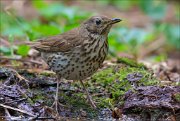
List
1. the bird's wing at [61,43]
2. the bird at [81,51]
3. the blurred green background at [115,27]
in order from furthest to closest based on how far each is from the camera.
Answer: the blurred green background at [115,27], the bird's wing at [61,43], the bird at [81,51]

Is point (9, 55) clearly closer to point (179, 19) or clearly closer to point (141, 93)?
point (141, 93)

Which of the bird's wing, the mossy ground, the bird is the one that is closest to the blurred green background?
the bird's wing

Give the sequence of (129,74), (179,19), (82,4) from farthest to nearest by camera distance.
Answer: (82,4), (179,19), (129,74)

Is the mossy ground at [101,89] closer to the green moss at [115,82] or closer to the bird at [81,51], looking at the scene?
the green moss at [115,82]

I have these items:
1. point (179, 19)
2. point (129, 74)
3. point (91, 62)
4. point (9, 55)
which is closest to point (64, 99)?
point (91, 62)

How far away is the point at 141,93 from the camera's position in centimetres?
545

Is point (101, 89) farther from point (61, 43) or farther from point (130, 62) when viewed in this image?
point (130, 62)

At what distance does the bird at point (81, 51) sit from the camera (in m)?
5.56

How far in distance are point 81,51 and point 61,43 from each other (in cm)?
36

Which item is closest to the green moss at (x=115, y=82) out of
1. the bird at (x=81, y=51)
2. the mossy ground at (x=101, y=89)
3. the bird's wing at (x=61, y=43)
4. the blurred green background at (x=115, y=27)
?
the mossy ground at (x=101, y=89)

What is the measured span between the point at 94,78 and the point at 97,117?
115 centimetres

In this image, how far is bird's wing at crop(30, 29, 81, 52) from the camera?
5.71 meters

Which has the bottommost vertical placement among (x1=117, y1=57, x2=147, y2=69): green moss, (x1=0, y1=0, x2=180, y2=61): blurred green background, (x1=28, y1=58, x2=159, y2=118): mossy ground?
(x1=28, y1=58, x2=159, y2=118): mossy ground

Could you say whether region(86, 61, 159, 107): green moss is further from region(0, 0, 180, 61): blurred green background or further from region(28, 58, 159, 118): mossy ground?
region(0, 0, 180, 61): blurred green background
